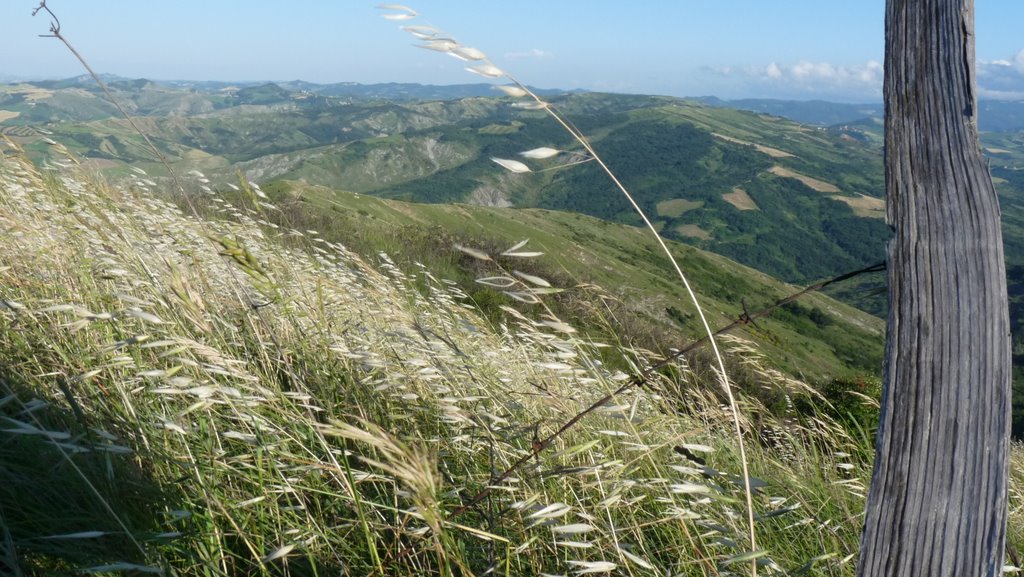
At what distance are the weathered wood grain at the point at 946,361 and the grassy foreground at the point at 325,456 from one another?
27 cm

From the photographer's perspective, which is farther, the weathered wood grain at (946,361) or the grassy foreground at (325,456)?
the grassy foreground at (325,456)

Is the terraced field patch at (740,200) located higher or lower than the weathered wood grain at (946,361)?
lower

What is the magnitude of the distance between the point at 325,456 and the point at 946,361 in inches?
60.5

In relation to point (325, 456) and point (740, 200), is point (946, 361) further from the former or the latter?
point (740, 200)

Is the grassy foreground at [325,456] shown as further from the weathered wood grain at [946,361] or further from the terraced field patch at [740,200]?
the terraced field patch at [740,200]

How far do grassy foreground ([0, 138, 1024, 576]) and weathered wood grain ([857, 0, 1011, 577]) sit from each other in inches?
10.6

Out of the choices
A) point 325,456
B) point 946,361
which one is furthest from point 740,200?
point 946,361

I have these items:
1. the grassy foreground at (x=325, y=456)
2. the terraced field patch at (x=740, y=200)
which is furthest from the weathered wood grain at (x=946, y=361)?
the terraced field patch at (x=740, y=200)

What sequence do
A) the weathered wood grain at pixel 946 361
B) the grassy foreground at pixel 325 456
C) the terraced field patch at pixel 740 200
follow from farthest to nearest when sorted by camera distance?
the terraced field patch at pixel 740 200, the grassy foreground at pixel 325 456, the weathered wood grain at pixel 946 361

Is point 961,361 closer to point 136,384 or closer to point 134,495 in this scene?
point 134,495

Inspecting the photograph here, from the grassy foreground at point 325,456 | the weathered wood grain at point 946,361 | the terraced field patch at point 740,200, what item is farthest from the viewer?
the terraced field patch at point 740,200

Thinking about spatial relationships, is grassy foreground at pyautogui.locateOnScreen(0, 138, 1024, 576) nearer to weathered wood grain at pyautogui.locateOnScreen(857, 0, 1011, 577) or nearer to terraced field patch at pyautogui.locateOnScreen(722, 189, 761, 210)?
weathered wood grain at pyautogui.locateOnScreen(857, 0, 1011, 577)

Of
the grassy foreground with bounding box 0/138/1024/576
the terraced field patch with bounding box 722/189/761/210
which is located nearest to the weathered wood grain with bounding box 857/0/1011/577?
the grassy foreground with bounding box 0/138/1024/576

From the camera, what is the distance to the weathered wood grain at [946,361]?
110 cm
